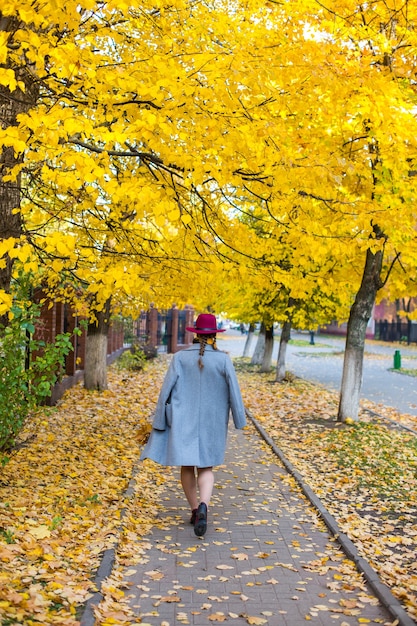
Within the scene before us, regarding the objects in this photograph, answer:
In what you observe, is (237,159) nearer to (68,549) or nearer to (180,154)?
(180,154)

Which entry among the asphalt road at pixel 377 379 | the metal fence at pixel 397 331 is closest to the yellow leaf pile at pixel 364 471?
the asphalt road at pixel 377 379

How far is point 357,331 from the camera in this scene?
1363cm

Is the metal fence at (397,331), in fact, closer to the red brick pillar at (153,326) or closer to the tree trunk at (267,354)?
the red brick pillar at (153,326)

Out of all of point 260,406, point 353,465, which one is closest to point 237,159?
point 353,465

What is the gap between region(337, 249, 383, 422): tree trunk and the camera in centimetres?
1345

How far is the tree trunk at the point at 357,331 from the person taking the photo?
13.4 m

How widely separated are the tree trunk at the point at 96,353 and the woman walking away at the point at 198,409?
1080cm

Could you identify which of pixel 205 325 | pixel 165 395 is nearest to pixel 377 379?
pixel 205 325

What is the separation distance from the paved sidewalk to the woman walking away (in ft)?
1.69

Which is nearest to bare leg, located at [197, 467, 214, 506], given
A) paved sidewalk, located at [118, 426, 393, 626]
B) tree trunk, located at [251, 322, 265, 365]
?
paved sidewalk, located at [118, 426, 393, 626]

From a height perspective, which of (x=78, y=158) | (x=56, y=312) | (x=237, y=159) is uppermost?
(x=237, y=159)

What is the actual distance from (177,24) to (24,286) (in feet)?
12.6

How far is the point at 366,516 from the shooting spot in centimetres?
778

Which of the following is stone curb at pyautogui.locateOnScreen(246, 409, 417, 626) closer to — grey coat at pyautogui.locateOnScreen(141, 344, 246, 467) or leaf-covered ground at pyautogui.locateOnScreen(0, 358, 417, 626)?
leaf-covered ground at pyautogui.locateOnScreen(0, 358, 417, 626)
